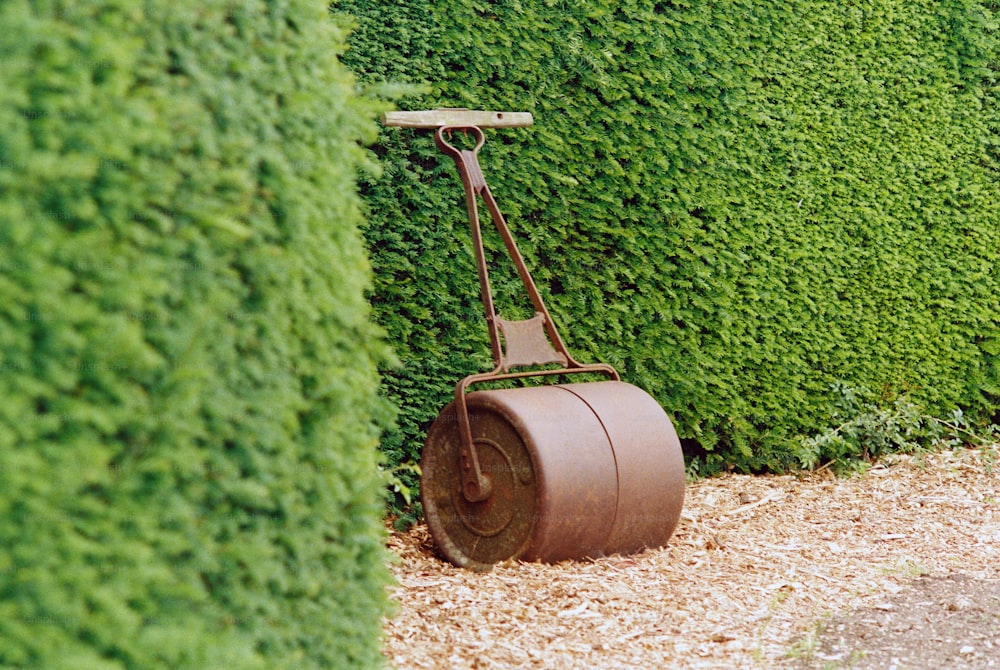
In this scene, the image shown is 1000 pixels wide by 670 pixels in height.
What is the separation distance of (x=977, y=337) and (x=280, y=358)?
5.89 m

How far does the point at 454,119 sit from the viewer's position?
4277 mm

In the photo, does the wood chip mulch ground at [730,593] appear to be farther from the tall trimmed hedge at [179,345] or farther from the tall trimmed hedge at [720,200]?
the tall trimmed hedge at [179,345]

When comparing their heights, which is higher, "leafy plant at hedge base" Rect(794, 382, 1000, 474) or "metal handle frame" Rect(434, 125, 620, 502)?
"metal handle frame" Rect(434, 125, 620, 502)

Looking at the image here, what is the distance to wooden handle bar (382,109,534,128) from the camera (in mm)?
4062

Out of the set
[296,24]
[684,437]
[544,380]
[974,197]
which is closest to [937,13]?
[974,197]

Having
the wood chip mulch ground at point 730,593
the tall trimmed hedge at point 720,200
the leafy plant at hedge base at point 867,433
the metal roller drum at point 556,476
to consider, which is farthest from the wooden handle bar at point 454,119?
the leafy plant at hedge base at point 867,433

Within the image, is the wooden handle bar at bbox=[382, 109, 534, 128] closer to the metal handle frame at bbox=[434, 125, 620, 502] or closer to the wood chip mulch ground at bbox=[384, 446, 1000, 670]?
the metal handle frame at bbox=[434, 125, 620, 502]

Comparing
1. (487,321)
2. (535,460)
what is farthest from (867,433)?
(535,460)

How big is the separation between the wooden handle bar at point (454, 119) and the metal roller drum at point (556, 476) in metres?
1.08

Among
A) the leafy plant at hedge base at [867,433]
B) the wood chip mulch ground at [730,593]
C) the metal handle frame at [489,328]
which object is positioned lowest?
the leafy plant at hedge base at [867,433]

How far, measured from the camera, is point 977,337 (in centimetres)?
683

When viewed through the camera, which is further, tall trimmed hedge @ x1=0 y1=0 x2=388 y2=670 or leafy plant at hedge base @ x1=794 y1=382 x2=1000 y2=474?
leafy plant at hedge base @ x1=794 y1=382 x2=1000 y2=474

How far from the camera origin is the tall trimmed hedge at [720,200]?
187 inches

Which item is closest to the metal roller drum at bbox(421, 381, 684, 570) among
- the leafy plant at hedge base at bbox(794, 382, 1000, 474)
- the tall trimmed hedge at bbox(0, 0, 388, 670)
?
the tall trimmed hedge at bbox(0, 0, 388, 670)
